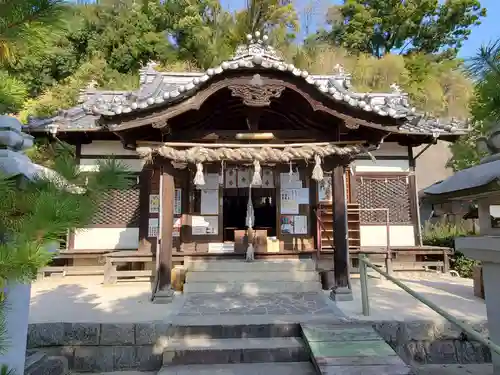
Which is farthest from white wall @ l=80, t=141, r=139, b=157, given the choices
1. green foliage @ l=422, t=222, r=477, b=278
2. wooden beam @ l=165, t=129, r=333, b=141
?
green foliage @ l=422, t=222, r=477, b=278

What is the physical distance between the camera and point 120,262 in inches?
376

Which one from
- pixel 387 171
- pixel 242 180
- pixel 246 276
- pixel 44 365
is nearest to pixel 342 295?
pixel 246 276

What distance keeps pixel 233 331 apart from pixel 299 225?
5.14m

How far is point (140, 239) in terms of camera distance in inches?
417

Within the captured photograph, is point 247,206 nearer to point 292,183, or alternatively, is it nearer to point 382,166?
point 292,183

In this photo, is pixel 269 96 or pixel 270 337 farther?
pixel 269 96

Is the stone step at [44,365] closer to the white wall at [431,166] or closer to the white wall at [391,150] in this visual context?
the white wall at [391,150]

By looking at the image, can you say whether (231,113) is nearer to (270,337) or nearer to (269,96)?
(269,96)

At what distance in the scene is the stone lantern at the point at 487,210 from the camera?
369 centimetres

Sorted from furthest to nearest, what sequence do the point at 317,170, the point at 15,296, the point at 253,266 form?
the point at 253,266 < the point at 317,170 < the point at 15,296

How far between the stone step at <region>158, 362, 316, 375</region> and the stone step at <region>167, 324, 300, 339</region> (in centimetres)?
57

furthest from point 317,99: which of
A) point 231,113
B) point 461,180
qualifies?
point 461,180

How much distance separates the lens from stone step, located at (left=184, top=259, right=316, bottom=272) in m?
8.35

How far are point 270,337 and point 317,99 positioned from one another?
4.63 meters
